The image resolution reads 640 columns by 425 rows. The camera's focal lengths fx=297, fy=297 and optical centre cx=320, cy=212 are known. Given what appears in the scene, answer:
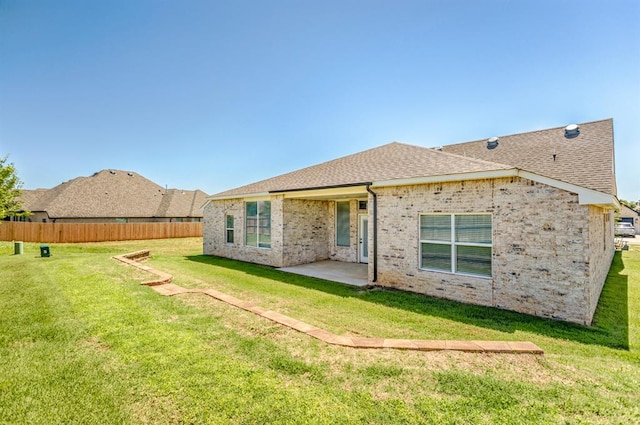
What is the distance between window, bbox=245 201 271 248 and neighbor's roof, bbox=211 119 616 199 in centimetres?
71

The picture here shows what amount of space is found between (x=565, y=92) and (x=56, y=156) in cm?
2989

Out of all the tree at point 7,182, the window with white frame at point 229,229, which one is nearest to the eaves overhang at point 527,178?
the window with white frame at point 229,229

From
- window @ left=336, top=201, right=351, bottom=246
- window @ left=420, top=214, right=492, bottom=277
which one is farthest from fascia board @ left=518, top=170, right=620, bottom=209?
window @ left=336, top=201, right=351, bottom=246

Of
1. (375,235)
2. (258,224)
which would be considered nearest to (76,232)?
(258,224)

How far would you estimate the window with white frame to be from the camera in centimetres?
1548

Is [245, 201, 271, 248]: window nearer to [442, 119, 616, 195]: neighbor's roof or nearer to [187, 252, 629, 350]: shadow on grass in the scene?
[187, 252, 629, 350]: shadow on grass

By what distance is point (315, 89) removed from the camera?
539 inches

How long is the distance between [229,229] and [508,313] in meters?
12.8

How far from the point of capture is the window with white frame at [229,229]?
15477 millimetres

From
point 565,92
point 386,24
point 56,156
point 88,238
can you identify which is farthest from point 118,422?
point 88,238

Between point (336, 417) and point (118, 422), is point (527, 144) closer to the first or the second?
point (336, 417)

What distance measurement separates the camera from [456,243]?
24.7ft

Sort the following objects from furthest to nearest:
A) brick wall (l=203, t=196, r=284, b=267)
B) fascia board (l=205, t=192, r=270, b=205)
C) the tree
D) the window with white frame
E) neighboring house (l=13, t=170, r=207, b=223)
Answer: neighboring house (l=13, t=170, r=207, b=223) < the tree < the window with white frame < fascia board (l=205, t=192, r=270, b=205) < brick wall (l=203, t=196, r=284, b=267)

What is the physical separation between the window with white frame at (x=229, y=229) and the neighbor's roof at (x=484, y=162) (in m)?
1.20
